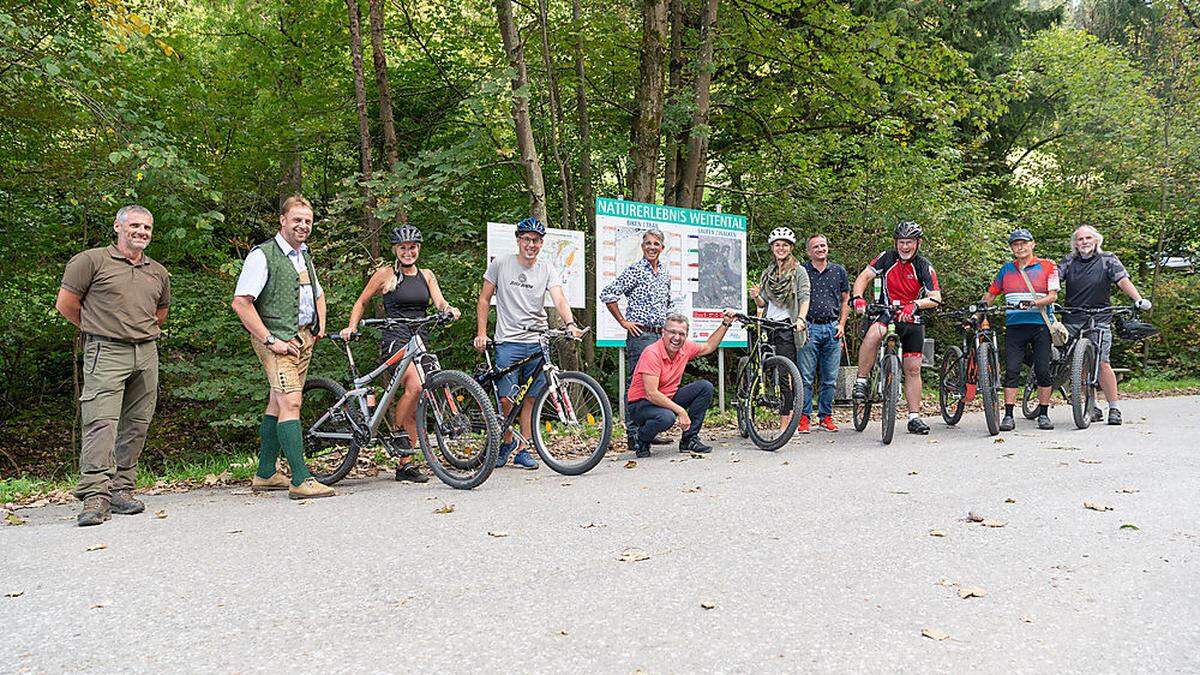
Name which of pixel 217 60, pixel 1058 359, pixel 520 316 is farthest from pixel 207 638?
pixel 217 60

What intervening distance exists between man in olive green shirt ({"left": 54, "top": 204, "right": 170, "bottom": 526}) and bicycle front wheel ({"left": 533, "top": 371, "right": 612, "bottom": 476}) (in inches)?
112

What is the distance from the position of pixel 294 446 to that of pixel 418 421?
0.89m

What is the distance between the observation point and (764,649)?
10.1ft

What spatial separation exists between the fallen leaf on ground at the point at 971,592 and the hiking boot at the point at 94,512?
16.7 feet

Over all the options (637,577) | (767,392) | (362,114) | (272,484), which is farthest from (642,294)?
(362,114)

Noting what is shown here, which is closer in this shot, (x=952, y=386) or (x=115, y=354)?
(x=115, y=354)

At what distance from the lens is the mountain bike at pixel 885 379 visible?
8.17m

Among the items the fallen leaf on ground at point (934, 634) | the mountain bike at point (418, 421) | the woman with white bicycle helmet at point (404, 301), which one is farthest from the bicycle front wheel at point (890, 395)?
the fallen leaf on ground at point (934, 634)

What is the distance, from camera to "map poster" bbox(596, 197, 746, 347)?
9.93 meters

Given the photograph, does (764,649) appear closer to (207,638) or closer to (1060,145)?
(207,638)

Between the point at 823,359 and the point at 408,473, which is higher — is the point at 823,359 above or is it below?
above

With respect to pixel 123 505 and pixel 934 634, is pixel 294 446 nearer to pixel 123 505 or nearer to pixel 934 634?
pixel 123 505

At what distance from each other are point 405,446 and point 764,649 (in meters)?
4.32

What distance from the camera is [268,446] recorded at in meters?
6.58
